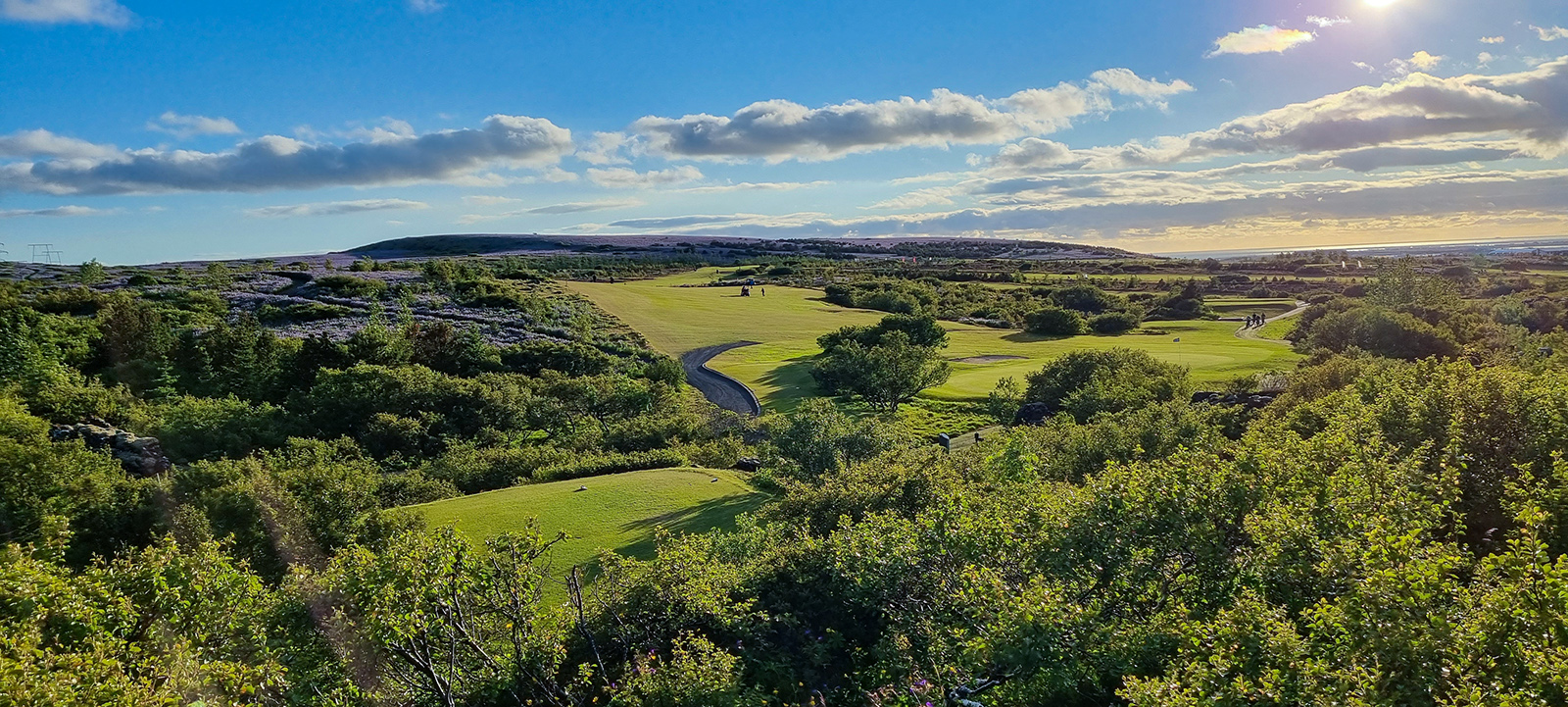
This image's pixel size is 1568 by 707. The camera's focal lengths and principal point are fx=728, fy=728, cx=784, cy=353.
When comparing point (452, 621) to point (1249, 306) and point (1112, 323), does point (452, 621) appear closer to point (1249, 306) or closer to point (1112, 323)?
point (1112, 323)

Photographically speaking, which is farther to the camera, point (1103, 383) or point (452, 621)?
point (1103, 383)

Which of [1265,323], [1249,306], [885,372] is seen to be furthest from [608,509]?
[1249,306]

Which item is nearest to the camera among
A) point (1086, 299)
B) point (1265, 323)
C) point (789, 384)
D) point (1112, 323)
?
point (789, 384)

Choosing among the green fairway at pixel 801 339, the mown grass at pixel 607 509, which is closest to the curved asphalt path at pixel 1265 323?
the green fairway at pixel 801 339

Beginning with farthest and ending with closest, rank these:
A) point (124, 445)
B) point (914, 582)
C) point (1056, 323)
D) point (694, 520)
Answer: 1. point (1056, 323)
2. point (124, 445)
3. point (694, 520)
4. point (914, 582)

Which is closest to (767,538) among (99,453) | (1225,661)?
(1225,661)

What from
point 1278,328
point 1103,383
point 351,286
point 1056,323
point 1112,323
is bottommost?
point 1103,383

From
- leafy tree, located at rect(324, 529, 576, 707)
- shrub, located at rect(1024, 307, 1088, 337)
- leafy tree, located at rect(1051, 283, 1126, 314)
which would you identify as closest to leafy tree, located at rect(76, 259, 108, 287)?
leafy tree, located at rect(324, 529, 576, 707)
